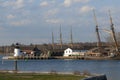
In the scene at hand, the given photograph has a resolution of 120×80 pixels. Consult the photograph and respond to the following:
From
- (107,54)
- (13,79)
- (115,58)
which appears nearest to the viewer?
(13,79)

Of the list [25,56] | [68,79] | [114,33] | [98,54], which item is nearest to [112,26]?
[114,33]

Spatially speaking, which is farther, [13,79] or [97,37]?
[97,37]

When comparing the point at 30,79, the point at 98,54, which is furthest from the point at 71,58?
the point at 30,79

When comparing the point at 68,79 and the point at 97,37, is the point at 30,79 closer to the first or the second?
the point at 68,79

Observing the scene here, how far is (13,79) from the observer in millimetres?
37812

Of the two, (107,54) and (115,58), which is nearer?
(115,58)

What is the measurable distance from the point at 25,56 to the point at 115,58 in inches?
1809

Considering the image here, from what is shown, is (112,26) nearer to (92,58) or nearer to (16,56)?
(92,58)

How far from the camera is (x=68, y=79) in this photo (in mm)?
37844

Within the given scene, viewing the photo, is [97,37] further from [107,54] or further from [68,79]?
[68,79]

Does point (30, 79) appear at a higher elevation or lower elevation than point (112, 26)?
lower

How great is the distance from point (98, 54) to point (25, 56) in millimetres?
36557

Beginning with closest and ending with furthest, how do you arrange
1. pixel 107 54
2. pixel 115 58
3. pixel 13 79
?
pixel 13 79, pixel 115 58, pixel 107 54

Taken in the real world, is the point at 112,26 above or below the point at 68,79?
above
